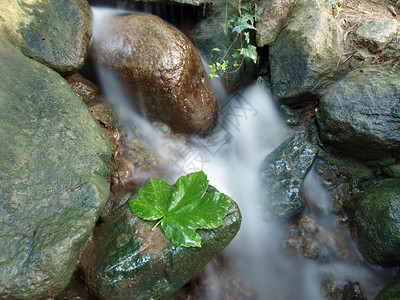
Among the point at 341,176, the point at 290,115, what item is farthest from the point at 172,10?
the point at 341,176

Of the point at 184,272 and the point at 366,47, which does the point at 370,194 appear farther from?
the point at 184,272

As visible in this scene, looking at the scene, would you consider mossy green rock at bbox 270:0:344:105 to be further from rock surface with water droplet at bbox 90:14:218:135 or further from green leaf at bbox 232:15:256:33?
rock surface with water droplet at bbox 90:14:218:135

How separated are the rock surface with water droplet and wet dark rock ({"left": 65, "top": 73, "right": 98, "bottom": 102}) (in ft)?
0.96

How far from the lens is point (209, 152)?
352cm

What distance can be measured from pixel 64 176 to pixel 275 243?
7.23 ft

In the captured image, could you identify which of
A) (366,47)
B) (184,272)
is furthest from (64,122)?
(366,47)

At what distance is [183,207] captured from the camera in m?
2.12

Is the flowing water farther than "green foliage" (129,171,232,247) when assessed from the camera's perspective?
Yes

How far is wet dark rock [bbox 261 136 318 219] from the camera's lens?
2.87m

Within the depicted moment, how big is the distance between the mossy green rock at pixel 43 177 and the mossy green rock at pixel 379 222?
2.49 metres

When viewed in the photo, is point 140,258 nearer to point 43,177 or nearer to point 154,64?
point 43,177

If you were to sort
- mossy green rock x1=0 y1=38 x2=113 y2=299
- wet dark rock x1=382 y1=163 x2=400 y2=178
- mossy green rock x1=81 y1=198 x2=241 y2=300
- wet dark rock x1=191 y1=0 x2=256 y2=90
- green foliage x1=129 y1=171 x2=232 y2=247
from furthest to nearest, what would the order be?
wet dark rock x1=191 y1=0 x2=256 y2=90
wet dark rock x1=382 y1=163 x2=400 y2=178
green foliage x1=129 y1=171 x2=232 y2=247
mossy green rock x1=81 y1=198 x2=241 y2=300
mossy green rock x1=0 y1=38 x2=113 y2=299

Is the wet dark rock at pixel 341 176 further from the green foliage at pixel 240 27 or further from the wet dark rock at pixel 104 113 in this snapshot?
the wet dark rock at pixel 104 113

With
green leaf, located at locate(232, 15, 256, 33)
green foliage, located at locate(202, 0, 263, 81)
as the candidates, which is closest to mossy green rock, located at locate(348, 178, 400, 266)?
green foliage, located at locate(202, 0, 263, 81)
